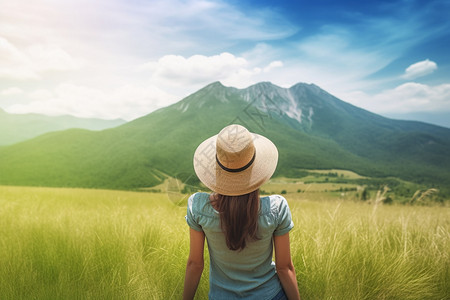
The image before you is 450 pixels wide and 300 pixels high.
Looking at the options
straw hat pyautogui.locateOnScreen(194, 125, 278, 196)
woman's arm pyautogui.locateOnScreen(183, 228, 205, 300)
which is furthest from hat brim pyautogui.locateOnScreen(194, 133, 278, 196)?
woman's arm pyautogui.locateOnScreen(183, 228, 205, 300)

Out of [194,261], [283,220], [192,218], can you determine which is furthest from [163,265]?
[283,220]

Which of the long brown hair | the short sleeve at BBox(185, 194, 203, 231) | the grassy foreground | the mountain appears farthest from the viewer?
the mountain

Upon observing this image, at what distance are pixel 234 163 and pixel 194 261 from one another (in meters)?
0.77

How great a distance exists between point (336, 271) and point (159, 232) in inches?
83.5

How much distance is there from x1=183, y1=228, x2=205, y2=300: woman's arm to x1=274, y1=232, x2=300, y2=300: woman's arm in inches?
20.2

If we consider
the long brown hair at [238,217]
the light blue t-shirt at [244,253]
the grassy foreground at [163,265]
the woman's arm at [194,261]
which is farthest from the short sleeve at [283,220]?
the grassy foreground at [163,265]

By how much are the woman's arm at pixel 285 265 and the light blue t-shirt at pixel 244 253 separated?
5cm

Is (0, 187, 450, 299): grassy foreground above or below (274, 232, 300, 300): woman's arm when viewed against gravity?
below

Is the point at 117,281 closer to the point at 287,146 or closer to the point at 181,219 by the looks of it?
the point at 181,219

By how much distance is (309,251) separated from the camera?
329 centimetres

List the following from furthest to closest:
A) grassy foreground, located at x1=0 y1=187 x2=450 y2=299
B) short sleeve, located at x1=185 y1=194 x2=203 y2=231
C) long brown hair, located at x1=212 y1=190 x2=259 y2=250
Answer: grassy foreground, located at x1=0 y1=187 x2=450 y2=299 < short sleeve, located at x1=185 y1=194 x2=203 y2=231 < long brown hair, located at x1=212 y1=190 x2=259 y2=250

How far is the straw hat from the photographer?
1855 millimetres

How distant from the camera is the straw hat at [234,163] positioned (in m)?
1.86

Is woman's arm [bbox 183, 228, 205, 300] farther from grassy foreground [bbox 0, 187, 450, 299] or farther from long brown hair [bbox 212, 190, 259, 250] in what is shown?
grassy foreground [bbox 0, 187, 450, 299]
